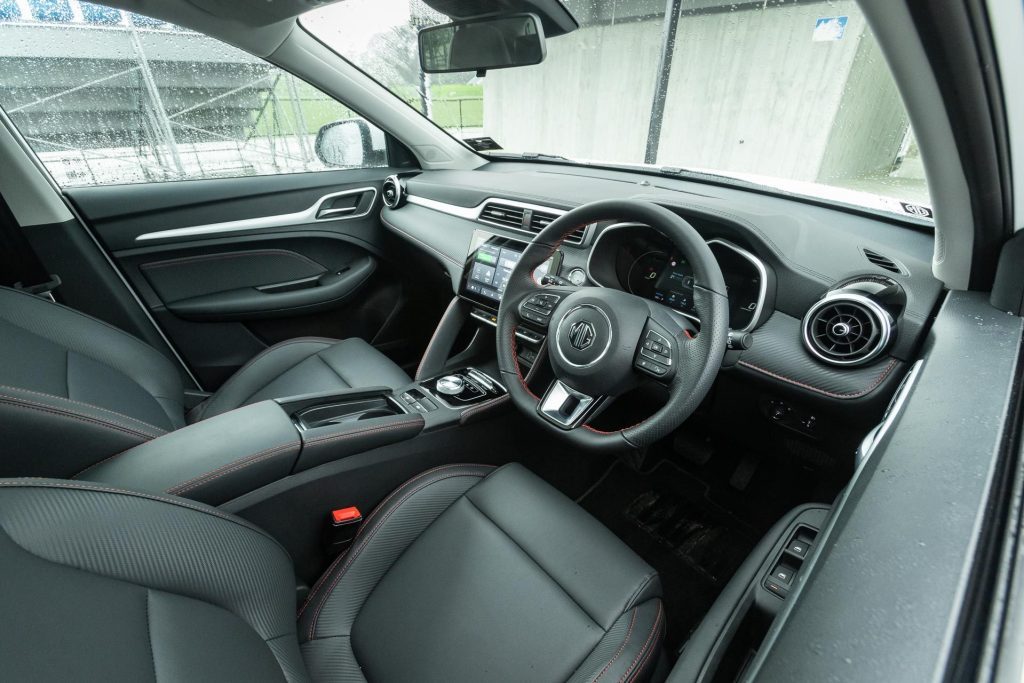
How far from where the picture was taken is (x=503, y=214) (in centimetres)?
175

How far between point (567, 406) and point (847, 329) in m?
0.60

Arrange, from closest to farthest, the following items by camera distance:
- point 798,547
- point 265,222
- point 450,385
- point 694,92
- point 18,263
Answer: point 798,547
point 450,385
point 18,263
point 265,222
point 694,92

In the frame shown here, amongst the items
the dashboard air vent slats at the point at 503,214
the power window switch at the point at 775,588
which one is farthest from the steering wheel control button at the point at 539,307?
the power window switch at the point at 775,588

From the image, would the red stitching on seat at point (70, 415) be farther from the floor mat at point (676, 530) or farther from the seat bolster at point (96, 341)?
the floor mat at point (676, 530)

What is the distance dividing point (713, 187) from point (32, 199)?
220cm

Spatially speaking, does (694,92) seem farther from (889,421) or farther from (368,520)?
(368,520)

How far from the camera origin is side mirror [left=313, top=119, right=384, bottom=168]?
7.34 ft

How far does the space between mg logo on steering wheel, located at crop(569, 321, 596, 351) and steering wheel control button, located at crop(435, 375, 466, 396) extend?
437mm

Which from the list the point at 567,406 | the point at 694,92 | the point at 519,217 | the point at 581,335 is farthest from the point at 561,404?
the point at 694,92

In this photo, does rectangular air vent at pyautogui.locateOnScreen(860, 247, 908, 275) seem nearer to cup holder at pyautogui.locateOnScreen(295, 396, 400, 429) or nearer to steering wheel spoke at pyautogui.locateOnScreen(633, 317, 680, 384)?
steering wheel spoke at pyautogui.locateOnScreen(633, 317, 680, 384)

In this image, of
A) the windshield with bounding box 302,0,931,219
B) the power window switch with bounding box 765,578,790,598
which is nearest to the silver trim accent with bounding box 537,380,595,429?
the power window switch with bounding box 765,578,790,598

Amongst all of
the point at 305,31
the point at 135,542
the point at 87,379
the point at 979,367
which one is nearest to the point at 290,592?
the point at 135,542

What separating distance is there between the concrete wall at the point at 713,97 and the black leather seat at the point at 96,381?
4.53ft

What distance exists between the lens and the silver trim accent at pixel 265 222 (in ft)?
6.30
